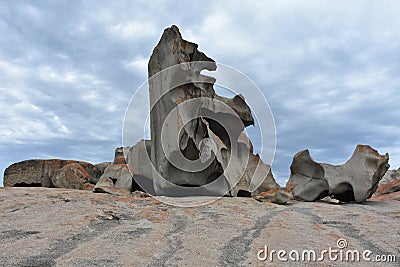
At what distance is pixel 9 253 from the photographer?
11.0ft

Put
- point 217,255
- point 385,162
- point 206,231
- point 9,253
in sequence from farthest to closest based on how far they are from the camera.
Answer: point 385,162
point 206,231
point 217,255
point 9,253

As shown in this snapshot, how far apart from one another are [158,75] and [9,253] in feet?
19.3

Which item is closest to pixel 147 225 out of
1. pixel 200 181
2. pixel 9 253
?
pixel 9 253

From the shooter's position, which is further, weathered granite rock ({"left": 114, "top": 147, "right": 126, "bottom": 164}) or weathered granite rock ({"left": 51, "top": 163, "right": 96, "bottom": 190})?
weathered granite rock ({"left": 114, "top": 147, "right": 126, "bottom": 164})

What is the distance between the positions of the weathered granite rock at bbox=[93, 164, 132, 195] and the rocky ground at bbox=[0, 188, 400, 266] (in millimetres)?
1563

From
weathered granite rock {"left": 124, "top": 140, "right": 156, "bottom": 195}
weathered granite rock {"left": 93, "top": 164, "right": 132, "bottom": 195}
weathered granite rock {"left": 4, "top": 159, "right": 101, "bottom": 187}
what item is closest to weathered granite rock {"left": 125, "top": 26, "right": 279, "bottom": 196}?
weathered granite rock {"left": 124, "top": 140, "right": 156, "bottom": 195}

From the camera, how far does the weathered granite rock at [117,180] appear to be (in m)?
8.16

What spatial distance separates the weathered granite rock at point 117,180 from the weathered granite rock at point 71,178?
0.82m

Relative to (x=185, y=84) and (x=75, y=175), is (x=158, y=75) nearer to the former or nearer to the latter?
(x=185, y=84)

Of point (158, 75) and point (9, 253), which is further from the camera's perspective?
point (158, 75)

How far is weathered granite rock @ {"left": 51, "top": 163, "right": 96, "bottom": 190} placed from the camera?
9551mm
